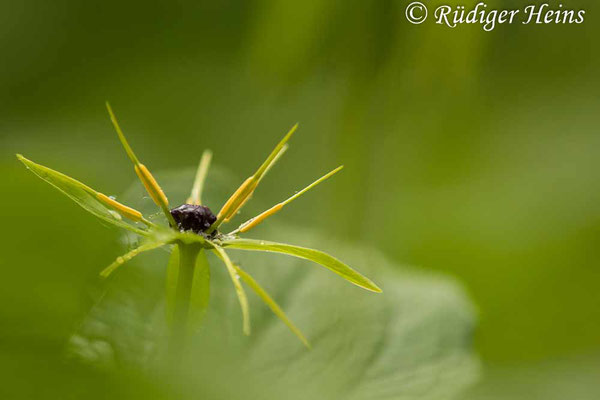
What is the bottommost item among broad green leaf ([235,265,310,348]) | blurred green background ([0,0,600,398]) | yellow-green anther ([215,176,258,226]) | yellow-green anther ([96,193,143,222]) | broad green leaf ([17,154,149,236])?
broad green leaf ([235,265,310,348])

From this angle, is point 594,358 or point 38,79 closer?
point 594,358

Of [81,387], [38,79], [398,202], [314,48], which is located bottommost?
[81,387]

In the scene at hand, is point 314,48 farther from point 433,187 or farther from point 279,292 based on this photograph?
Result: point 433,187

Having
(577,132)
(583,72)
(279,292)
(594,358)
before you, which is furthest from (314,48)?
(583,72)

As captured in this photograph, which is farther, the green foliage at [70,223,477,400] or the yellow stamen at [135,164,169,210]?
the yellow stamen at [135,164,169,210]

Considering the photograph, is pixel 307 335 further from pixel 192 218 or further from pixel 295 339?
pixel 192 218

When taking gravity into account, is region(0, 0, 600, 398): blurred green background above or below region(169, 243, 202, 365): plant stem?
above

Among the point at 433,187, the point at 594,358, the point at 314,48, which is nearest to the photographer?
the point at 314,48

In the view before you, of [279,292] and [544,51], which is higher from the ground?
[544,51]
